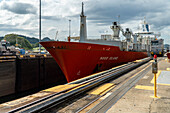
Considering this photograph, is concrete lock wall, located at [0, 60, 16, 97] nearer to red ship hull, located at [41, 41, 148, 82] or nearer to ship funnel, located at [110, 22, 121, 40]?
red ship hull, located at [41, 41, 148, 82]

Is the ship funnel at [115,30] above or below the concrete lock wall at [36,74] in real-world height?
above

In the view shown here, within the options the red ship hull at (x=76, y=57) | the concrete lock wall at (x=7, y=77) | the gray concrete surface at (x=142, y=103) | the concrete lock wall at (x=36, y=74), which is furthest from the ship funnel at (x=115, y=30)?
the gray concrete surface at (x=142, y=103)

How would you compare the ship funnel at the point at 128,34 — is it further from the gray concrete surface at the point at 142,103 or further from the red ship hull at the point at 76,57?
the gray concrete surface at the point at 142,103

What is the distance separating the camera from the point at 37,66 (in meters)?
16.7

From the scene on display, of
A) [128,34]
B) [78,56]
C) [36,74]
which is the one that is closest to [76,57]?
[78,56]

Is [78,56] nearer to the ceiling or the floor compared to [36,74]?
nearer to the ceiling

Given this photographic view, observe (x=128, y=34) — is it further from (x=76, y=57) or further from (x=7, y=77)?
(x=7, y=77)

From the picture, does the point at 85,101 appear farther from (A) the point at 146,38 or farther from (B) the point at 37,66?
(A) the point at 146,38

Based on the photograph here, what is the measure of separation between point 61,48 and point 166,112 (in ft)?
26.7

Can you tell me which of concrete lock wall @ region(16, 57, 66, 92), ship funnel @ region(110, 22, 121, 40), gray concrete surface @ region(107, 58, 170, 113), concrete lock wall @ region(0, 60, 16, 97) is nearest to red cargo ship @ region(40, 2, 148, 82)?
concrete lock wall @ region(0, 60, 16, 97)

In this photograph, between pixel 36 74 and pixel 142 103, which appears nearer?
pixel 142 103

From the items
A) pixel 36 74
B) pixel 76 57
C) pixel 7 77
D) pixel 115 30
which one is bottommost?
pixel 36 74

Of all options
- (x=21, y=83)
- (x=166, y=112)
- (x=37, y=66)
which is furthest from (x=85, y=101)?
(x=37, y=66)

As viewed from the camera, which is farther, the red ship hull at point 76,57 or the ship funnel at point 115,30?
the ship funnel at point 115,30
